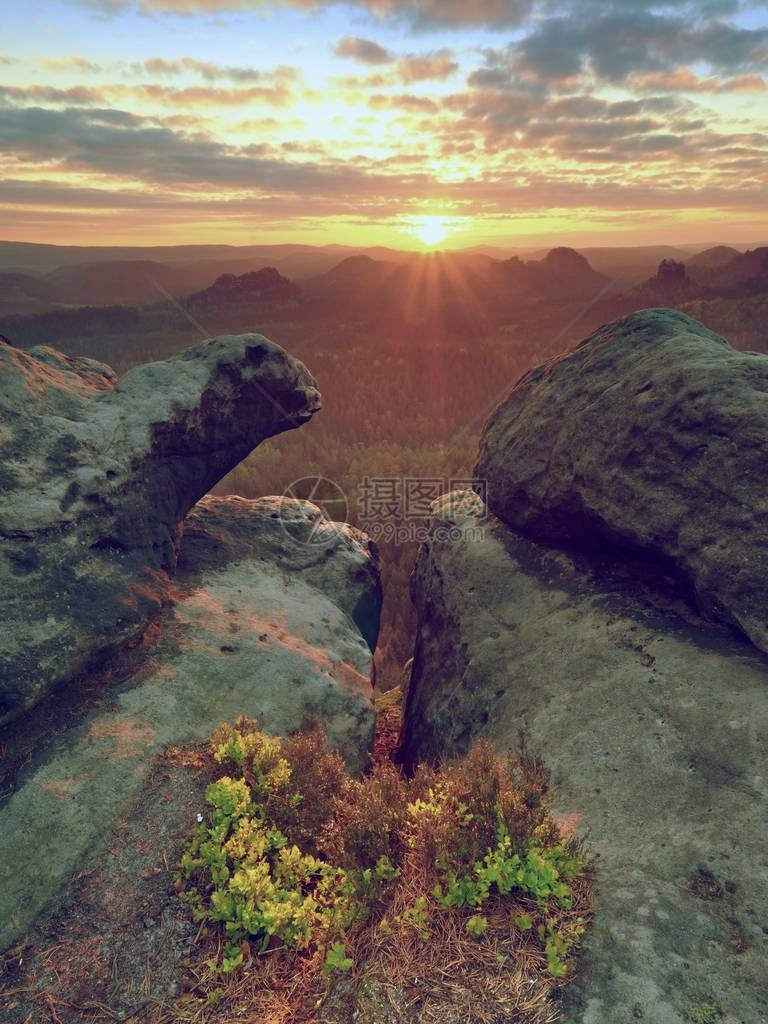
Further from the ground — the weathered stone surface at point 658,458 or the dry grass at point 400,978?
the weathered stone surface at point 658,458

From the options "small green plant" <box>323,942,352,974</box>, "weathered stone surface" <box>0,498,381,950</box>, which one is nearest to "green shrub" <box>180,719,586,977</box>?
"small green plant" <box>323,942,352,974</box>

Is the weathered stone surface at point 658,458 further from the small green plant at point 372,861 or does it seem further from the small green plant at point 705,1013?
the small green plant at point 705,1013

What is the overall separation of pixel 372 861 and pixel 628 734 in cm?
219

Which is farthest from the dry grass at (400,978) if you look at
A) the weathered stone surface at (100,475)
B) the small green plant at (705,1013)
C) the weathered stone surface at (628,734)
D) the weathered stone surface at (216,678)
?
the weathered stone surface at (100,475)

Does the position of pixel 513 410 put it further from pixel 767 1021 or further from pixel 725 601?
pixel 767 1021

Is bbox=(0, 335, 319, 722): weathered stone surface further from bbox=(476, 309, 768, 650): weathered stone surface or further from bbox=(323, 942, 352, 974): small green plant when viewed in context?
bbox=(476, 309, 768, 650): weathered stone surface

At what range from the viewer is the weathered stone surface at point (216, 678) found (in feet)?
14.5

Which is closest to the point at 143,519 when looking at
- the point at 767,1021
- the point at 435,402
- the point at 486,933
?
the point at 486,933

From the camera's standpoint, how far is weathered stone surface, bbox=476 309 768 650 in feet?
17.6

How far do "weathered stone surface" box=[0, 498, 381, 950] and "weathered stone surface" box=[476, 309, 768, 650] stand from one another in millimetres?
2522

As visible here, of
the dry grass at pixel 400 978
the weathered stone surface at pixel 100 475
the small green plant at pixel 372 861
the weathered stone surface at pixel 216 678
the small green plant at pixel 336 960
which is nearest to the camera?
the dry grass at pixel 400 978

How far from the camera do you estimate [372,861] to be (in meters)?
4.21

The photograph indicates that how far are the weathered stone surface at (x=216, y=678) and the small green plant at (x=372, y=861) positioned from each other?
810mm

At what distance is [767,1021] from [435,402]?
2216 centimetres
